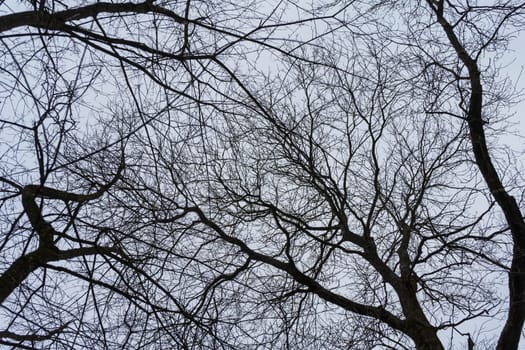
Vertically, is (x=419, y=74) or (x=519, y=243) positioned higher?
(x=419, y=74)

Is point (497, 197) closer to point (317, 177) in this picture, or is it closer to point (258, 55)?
point (317, 177)

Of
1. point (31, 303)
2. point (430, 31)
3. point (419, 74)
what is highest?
point (430, 31)

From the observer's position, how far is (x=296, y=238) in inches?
219

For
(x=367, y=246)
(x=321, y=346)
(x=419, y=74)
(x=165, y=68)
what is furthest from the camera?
(x=367, y=246)

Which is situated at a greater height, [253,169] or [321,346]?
[253,169]

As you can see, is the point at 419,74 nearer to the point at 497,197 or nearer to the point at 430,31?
the point at 430,31

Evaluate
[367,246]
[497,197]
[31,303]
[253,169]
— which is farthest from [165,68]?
[497,197]

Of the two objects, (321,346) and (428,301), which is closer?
(321,346)

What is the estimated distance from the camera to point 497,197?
5297 mm

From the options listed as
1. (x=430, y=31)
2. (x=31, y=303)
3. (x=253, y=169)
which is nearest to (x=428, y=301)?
(x=253, y=169)

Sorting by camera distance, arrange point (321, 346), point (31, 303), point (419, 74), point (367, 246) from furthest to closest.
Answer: point (367, 246), point (419, 74), point (321, 346), point (31, 303)

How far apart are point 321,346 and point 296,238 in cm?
125

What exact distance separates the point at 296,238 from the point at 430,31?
241 centimetres

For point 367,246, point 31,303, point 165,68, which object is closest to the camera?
point 31,303
